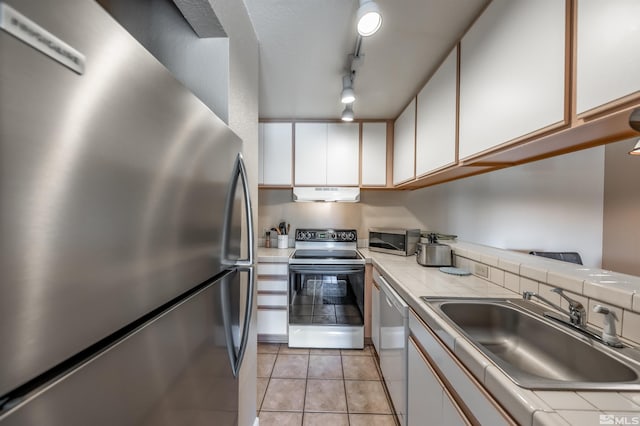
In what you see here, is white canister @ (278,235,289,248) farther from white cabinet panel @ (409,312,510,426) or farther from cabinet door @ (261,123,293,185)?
white cabinet panel @ (409,312,510,426)

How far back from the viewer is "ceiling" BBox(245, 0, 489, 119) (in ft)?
4.10

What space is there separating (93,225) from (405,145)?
7.97 feet

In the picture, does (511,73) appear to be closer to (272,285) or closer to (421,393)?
(421,393)

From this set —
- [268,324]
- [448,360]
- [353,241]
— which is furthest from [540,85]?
[268,324]

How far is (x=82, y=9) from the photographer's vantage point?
0.36m

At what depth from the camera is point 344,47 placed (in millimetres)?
1543

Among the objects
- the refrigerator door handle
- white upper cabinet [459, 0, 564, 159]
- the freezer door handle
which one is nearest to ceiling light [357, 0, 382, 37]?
white upper cabinet [459, 0, 564, 159]

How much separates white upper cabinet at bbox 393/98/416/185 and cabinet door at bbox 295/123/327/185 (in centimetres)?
77

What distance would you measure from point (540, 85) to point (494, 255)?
3.38ft

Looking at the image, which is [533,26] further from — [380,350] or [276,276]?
[276,276]

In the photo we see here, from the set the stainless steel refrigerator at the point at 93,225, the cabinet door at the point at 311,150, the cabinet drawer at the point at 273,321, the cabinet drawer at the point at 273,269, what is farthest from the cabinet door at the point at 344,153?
the stainless steel refrigerator at the point at 93,225

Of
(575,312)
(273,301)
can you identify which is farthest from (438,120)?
(273,301)

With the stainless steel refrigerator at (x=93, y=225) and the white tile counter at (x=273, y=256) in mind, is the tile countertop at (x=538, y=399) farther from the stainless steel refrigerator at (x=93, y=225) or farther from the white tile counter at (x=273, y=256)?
the white tile counter at (x=273, y=256)

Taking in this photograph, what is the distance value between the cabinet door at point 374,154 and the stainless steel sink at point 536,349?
1.71m
